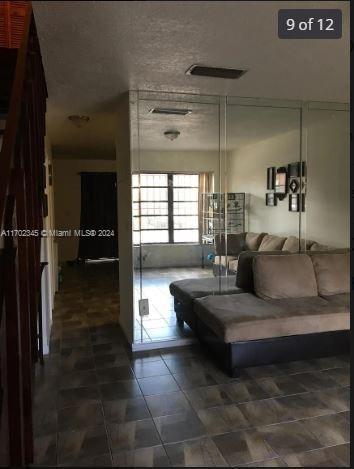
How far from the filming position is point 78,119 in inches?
143

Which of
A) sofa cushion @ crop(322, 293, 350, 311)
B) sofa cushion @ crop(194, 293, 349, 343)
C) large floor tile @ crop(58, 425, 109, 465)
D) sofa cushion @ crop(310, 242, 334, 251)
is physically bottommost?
large floor tile @ crop(58, 425, 109, 465)

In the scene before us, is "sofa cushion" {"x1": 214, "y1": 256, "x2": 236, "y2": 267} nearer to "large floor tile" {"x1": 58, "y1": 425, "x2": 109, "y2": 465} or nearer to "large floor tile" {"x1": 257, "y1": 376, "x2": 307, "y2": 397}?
"large floor tile" {"x1": 257, "y1": 376, "x2": 307, "y2": 397}

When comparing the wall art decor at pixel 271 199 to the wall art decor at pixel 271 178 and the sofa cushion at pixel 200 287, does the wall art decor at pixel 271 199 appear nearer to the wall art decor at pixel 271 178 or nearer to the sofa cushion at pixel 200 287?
the wall art decor at pixel 271 178

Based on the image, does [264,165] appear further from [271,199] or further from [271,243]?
[271,243]

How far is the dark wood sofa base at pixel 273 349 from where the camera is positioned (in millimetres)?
2514

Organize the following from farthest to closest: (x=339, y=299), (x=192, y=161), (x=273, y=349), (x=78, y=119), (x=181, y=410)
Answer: (x=78, y=119), (x=192, y=161), (x=339, y=299), (x=273, y=349), (x=181, y=410)

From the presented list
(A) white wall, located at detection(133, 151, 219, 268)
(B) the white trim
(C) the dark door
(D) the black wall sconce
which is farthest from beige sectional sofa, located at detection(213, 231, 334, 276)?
(C) the dark door

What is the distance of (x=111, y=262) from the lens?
284 inches

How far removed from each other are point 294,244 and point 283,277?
2.03ft

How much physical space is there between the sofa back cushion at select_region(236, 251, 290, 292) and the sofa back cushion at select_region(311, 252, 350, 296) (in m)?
0.45

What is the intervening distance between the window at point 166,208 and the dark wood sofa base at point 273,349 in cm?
89

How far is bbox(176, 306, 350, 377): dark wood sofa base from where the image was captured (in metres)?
2.51

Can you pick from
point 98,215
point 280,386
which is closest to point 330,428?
point 280,386

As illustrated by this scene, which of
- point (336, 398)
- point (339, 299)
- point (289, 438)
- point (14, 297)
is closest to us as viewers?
point (14, 297)
